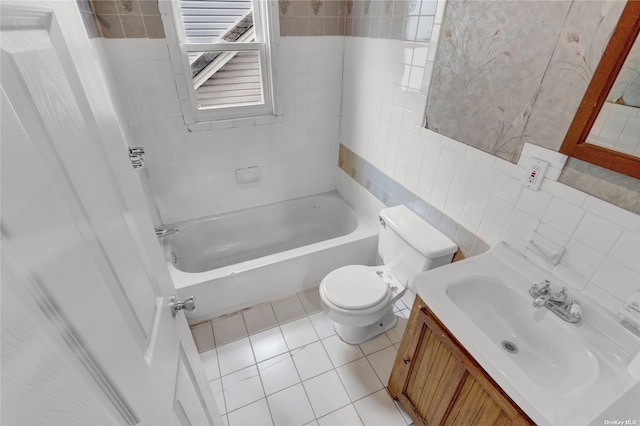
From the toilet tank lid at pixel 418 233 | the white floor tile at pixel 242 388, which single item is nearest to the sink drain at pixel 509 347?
the toilet tank lid at pixel 418 233

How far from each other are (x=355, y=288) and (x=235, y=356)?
815mm

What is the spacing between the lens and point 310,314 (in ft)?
6.68

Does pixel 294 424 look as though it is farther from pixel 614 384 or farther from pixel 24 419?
pixel 24 419

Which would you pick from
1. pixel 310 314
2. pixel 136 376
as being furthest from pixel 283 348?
pixel 136 376

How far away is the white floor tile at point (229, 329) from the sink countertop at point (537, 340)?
1255 millimetres

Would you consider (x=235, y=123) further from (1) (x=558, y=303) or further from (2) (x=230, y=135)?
(1) (x=558, y=303)

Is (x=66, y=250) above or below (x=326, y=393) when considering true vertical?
above

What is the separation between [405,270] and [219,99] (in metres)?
1.70

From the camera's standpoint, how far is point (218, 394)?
1.59 m

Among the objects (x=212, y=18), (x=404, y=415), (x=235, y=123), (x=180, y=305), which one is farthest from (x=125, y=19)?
(x=404, y=415)

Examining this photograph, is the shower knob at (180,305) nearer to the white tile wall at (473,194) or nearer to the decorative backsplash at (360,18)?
the white tile wall at (473,194)

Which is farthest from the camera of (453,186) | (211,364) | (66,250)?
(211,364)

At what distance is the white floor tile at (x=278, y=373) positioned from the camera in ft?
5.33

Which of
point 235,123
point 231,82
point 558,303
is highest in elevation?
point 231,82
